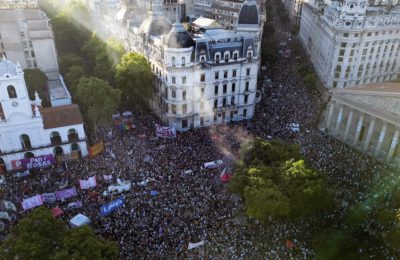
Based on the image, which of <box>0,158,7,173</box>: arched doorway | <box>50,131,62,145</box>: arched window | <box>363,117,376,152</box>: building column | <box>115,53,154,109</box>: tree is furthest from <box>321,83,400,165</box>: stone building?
<box>0,158,7,173</box>: arched doorway

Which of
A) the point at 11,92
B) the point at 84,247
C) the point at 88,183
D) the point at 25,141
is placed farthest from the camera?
the point at 25,141

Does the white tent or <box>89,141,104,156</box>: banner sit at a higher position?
the white tent

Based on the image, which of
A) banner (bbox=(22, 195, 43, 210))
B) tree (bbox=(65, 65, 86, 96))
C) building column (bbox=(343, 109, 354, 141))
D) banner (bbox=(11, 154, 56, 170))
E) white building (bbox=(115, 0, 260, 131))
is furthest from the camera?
tree (bbox=(65, 65, 86, 96))

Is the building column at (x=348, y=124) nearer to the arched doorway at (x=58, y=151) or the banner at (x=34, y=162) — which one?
the arched doorway at (x=58, y=151)

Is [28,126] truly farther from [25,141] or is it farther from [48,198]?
[48,198]

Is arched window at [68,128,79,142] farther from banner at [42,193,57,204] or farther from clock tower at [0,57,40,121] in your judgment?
banner at [42,193,57,204]

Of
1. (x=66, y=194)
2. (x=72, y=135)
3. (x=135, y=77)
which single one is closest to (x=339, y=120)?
(x=135, y=77)
